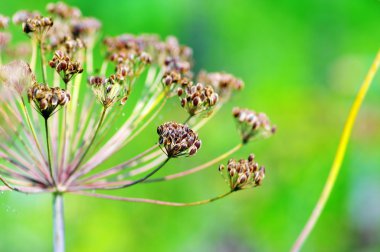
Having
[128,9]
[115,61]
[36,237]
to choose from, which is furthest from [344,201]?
[128,9]

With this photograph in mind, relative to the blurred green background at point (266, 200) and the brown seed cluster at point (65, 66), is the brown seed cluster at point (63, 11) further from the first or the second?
the blurred green background at point (266, 200)

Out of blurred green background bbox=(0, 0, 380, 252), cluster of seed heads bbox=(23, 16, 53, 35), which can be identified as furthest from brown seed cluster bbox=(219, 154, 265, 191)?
blurred green background bbox=(0, 0, 380, 252)

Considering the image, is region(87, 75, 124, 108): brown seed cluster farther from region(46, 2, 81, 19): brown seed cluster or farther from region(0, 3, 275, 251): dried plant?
region(46, 2, 81, 19): brown seed cluster

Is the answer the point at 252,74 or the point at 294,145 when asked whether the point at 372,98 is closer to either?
the point at 294,145

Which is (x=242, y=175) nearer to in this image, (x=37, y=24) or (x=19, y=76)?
(x=19, y=76)

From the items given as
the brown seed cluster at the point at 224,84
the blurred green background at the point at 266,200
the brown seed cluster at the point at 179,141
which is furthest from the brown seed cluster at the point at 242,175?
the blurred green background at the point at 266,200

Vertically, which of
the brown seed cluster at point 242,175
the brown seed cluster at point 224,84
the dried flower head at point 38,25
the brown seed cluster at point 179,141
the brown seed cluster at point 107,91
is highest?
the dried flower head at point 38,25
